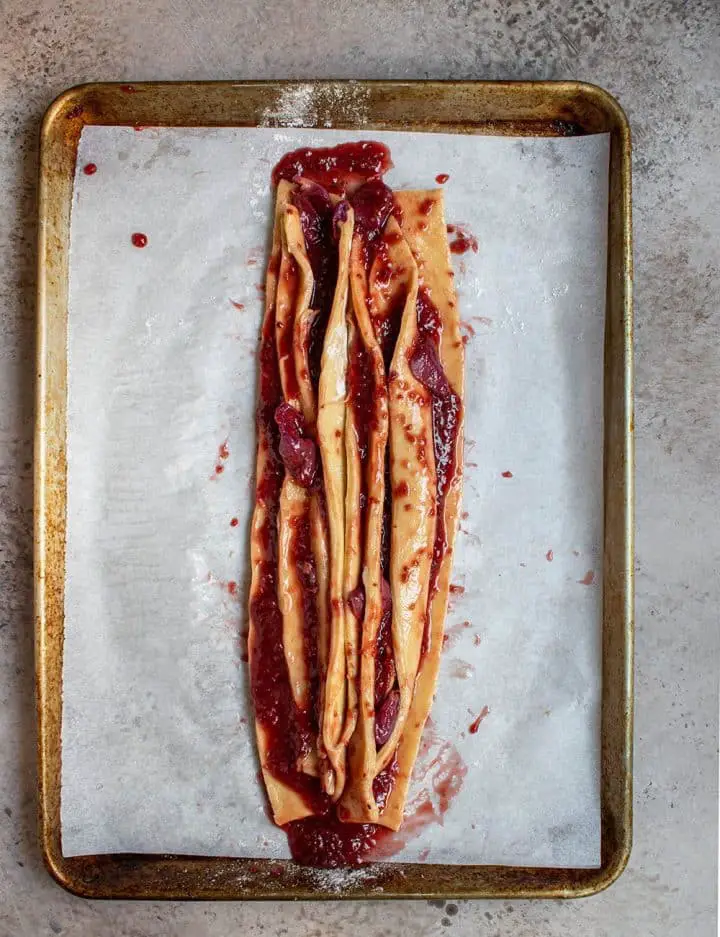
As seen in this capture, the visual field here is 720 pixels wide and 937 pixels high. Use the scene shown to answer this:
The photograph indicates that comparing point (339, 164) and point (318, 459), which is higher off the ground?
point (339, 164)

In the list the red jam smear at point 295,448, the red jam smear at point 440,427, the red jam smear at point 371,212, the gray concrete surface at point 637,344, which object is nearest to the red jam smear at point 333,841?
the gray concrete surface at point 637,344

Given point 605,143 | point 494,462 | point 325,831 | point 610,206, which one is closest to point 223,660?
point 325,831

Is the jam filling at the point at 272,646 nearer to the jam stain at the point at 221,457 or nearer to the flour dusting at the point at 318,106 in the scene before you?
the jam stain at the point at 221,457

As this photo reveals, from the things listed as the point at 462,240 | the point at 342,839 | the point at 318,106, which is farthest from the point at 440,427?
the point at 342,839

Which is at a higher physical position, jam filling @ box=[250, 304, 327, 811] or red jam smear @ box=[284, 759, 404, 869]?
jam filling @ box=[250, 304, 327, 811]

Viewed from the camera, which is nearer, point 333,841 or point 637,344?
point 333,841

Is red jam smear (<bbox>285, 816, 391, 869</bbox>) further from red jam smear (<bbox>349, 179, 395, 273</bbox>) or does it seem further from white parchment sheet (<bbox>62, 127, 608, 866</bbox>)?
red jam smear (<bbox>349, 179, 395, 273</bbox>)

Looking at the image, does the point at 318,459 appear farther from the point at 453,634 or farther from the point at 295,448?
the point at 453,634

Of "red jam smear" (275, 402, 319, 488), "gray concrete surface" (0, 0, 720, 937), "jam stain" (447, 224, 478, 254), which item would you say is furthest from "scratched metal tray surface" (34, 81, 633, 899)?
"red jam smear" (275, 402, 319, 488)
